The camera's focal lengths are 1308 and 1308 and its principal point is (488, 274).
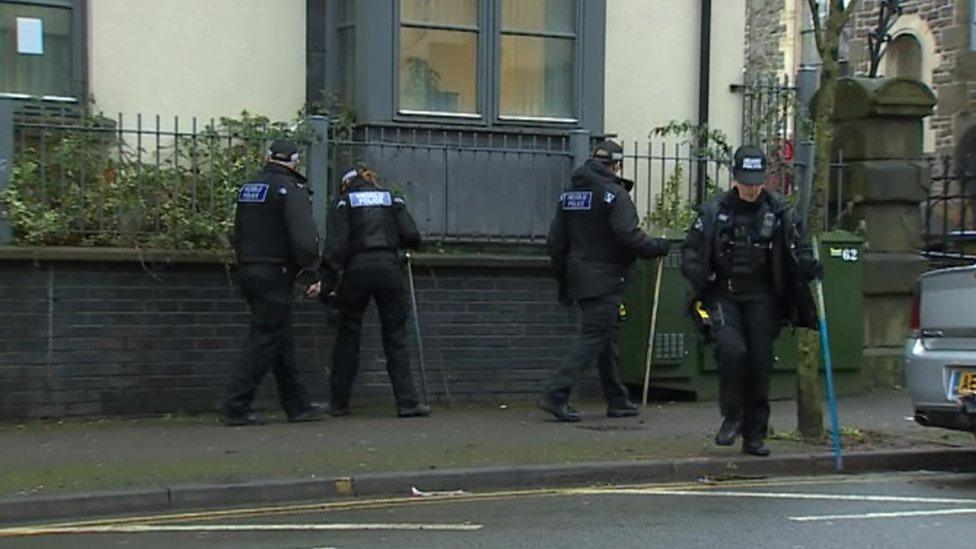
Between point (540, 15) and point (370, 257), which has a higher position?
point (540, 15)

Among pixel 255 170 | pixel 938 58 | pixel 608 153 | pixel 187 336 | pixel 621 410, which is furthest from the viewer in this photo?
pixel 938 58

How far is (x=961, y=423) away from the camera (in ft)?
26.3

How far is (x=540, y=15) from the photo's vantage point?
1205 cm

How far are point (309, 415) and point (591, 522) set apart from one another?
12.1 feet

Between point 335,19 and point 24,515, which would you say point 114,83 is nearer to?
point 335,19

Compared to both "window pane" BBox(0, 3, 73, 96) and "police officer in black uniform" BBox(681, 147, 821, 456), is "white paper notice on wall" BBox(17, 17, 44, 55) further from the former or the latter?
"police officer in black uniform" BBox(681, 147, 821, 456)

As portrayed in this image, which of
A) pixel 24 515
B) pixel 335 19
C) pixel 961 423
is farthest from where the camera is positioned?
pixel 335 19

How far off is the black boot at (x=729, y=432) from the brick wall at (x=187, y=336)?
111 inches

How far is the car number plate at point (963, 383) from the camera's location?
7969 mm

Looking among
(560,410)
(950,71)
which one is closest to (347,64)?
(560,410)

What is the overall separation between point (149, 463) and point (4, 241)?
2.60 meters

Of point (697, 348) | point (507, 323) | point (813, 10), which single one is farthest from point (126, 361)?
point (813, 10)

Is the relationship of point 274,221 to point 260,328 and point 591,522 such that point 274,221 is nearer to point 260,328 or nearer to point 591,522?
point 260,328

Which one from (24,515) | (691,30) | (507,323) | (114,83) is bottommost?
(24,515)
